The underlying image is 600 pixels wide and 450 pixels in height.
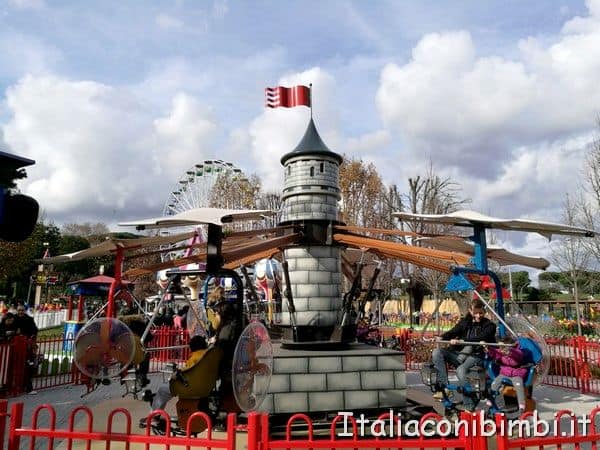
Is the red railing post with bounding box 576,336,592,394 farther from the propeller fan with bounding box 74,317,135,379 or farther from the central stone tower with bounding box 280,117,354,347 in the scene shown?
the propeller fan with bounding box 74,317,135,379

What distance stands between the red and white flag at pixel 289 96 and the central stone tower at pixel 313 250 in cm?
200

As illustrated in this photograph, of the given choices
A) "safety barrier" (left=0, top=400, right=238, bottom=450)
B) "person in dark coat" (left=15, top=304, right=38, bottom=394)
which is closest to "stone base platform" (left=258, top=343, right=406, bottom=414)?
"safety barrier" (left=0, top=400, right=238, bottom=450)

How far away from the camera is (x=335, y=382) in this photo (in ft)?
22.3

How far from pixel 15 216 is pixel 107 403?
19.7ft

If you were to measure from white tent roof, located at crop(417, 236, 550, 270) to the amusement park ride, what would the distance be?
0.04 meters

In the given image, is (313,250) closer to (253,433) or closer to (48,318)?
(253,433)

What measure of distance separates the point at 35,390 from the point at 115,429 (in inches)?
176

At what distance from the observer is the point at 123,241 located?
6664 mm

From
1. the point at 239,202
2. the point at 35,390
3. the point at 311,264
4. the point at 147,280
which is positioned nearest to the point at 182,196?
the point at 239,202

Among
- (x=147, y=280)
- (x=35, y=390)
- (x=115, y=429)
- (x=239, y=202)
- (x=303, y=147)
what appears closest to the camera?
(x=115, y=429)

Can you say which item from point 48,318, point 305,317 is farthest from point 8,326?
point 48,318

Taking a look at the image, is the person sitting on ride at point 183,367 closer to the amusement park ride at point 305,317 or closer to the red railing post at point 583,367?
the amusement park ride at point 305,317

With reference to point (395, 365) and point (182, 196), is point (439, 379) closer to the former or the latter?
point (395, 365)

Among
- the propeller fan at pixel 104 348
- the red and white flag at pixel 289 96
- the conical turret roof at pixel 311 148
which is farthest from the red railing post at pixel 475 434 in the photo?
the red and white flag at pixel 289 96
